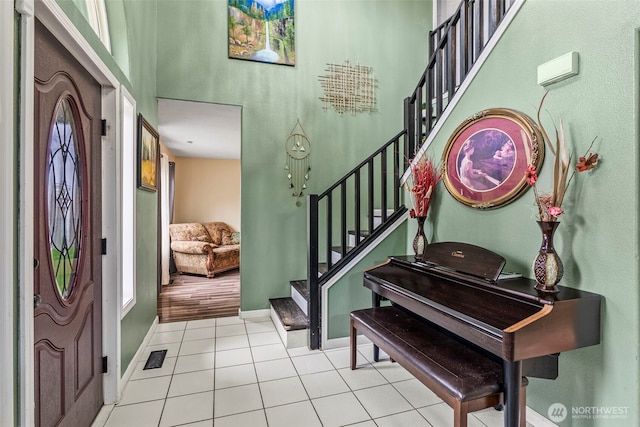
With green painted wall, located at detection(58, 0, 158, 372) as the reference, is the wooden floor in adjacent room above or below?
below

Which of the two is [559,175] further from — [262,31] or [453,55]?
[262,31]

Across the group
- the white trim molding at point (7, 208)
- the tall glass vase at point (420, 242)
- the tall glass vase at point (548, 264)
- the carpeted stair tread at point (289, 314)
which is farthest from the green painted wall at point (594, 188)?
the white trim molding at point (7, 208)

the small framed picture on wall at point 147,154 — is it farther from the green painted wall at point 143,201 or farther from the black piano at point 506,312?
the black piano at point 506,312

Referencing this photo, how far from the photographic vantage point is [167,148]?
20.2 feet

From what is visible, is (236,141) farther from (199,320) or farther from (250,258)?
(199,320)

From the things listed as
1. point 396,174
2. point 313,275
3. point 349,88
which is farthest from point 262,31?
point 313,275

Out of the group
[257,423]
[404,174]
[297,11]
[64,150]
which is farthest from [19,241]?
[297,11]

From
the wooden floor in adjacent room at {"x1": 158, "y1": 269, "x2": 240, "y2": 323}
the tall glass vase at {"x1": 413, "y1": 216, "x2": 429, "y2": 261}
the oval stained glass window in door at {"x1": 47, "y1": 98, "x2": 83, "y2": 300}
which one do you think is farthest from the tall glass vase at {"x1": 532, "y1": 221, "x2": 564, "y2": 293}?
the wooden floor in adjacent room at {"x1": 158, "y1": 269, "x2": 240, "y2": 323}

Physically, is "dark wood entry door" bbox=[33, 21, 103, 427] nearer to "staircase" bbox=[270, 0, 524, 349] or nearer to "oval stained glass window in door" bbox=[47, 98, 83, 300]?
"oval stained glass window in door" bbox=[47, 98, 83, 300]

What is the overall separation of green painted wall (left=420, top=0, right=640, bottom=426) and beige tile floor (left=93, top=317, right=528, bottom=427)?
0.66 m

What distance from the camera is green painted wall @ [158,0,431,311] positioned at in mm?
3395

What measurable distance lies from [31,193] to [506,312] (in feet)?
6.87

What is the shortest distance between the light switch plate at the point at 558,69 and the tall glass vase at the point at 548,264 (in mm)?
797

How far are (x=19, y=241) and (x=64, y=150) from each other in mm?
686
